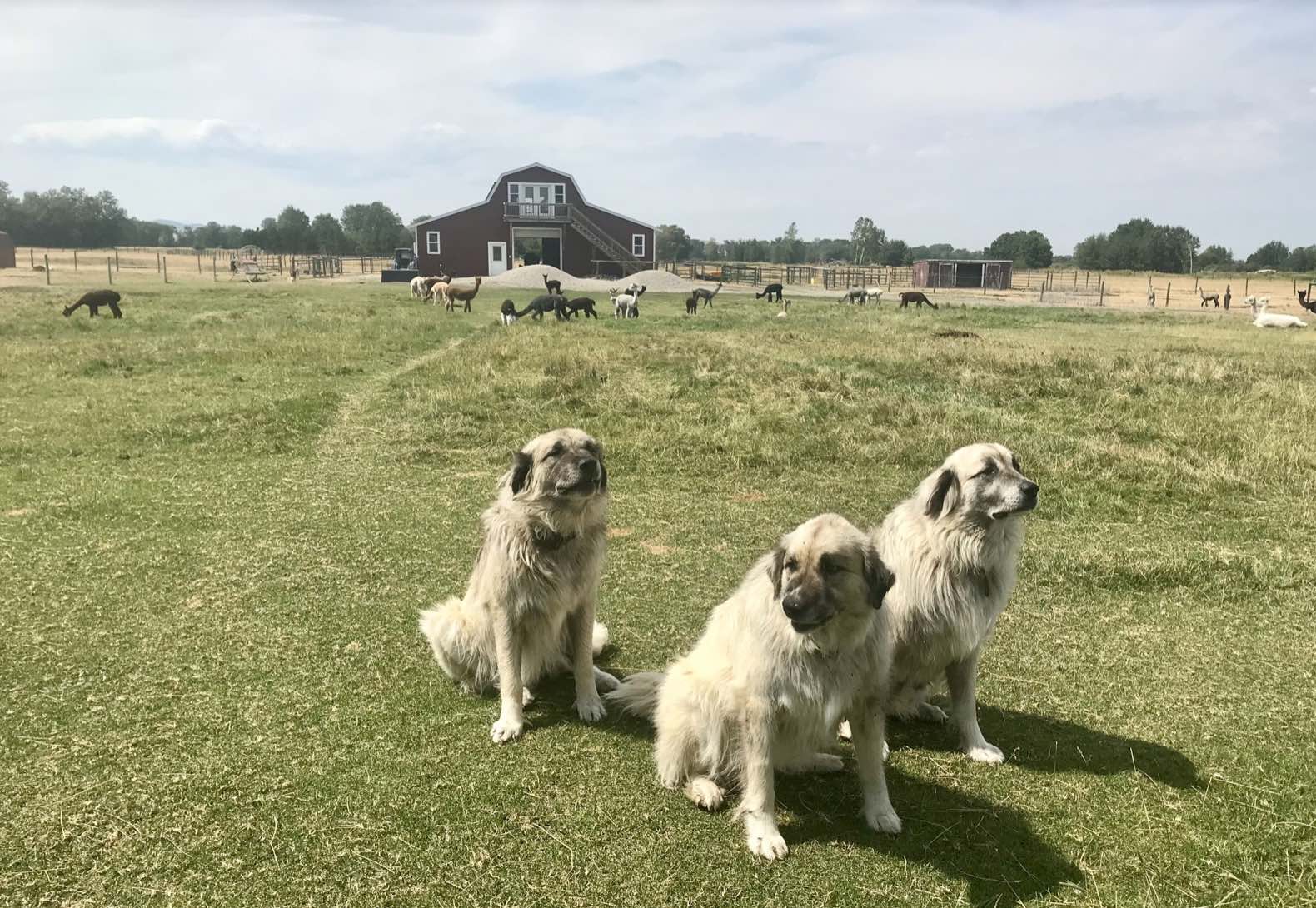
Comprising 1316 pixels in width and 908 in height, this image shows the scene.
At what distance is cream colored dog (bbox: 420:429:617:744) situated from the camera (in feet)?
13.1

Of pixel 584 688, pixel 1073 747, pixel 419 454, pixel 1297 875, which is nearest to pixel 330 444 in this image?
pixel 419 454

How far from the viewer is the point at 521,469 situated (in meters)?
4.05

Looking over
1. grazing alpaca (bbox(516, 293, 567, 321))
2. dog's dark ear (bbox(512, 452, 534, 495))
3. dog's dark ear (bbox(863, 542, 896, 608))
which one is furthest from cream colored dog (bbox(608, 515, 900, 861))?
grazing alpaca (bbox(516, 293, 567, 321))

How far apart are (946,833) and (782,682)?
1.05m

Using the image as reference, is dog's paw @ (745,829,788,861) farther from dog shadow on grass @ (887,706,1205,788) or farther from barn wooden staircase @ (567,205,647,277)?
barn wooden staircase @ (567,205,647,277)

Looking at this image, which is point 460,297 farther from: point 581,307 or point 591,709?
point 591,709

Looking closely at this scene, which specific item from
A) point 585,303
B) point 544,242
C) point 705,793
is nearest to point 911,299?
point 585,303

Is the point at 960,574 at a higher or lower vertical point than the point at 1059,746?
higher

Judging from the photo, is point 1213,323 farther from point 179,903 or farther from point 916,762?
point 179,903

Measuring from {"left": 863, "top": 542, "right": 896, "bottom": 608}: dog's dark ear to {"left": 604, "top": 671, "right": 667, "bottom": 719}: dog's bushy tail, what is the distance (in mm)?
1452

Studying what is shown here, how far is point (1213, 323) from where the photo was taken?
29.7 m

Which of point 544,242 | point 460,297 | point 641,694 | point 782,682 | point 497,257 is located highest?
point 544,242

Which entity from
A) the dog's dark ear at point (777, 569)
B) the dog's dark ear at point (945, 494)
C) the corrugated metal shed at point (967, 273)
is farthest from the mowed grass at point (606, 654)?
the corrugated metal shed at point (967, 273)

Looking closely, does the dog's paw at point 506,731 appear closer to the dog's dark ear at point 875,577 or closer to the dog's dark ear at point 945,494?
the dog's dark ear at point 875,577
